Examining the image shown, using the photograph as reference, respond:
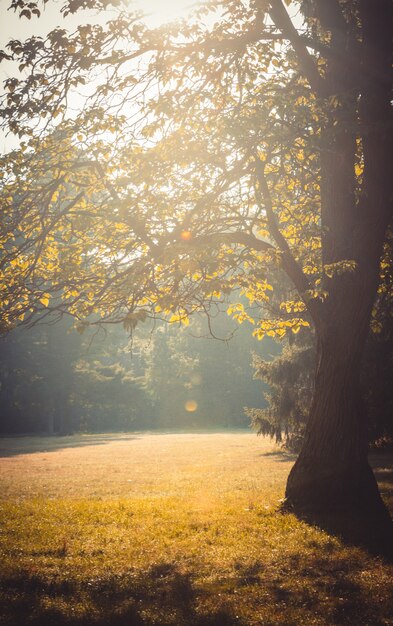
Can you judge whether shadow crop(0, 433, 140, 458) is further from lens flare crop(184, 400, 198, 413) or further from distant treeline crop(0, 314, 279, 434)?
lens flare crop(184, 400, 198, 413)

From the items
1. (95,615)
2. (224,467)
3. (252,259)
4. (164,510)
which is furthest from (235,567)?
(224,467)

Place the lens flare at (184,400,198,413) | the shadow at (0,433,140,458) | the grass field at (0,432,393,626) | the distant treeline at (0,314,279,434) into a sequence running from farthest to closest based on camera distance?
the lens flare at (184,400,198,413)
the distant treeline at (0,314,279,434)
the shadow at (0,433,140,458)
the grass field at (0,432,393,626)

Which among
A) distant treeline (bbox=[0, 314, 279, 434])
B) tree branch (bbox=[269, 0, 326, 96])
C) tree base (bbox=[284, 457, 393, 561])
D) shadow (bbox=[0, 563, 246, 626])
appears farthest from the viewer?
distant treeline (bbox=[0, 314, 279, 434])

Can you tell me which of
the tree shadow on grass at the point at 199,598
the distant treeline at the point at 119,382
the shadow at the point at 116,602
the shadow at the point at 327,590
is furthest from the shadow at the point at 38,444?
the shadow at the point at 327,590

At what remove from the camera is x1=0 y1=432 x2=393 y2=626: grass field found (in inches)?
197

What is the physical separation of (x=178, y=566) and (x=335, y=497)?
4122 millimetres

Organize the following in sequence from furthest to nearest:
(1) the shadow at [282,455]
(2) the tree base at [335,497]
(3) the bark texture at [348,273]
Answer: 1. (1) the shadow at [282,455]
2. (3) the bark texture at [348,273]
3. (2) the tree base at [335,497]

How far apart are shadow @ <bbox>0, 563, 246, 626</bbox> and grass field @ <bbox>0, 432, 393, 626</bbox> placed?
0.04 ft

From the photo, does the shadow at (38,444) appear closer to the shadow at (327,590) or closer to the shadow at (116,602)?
the shadow at (116,602)

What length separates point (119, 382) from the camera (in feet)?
200

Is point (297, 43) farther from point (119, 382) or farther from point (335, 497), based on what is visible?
point (119, 382)

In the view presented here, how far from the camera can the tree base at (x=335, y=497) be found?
8.84 metres

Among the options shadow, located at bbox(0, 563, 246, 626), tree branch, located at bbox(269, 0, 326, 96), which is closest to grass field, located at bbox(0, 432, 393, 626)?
shadow, located at bbox(0, 563, 246, 626)

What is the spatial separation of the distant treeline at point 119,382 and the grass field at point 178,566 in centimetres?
3616
